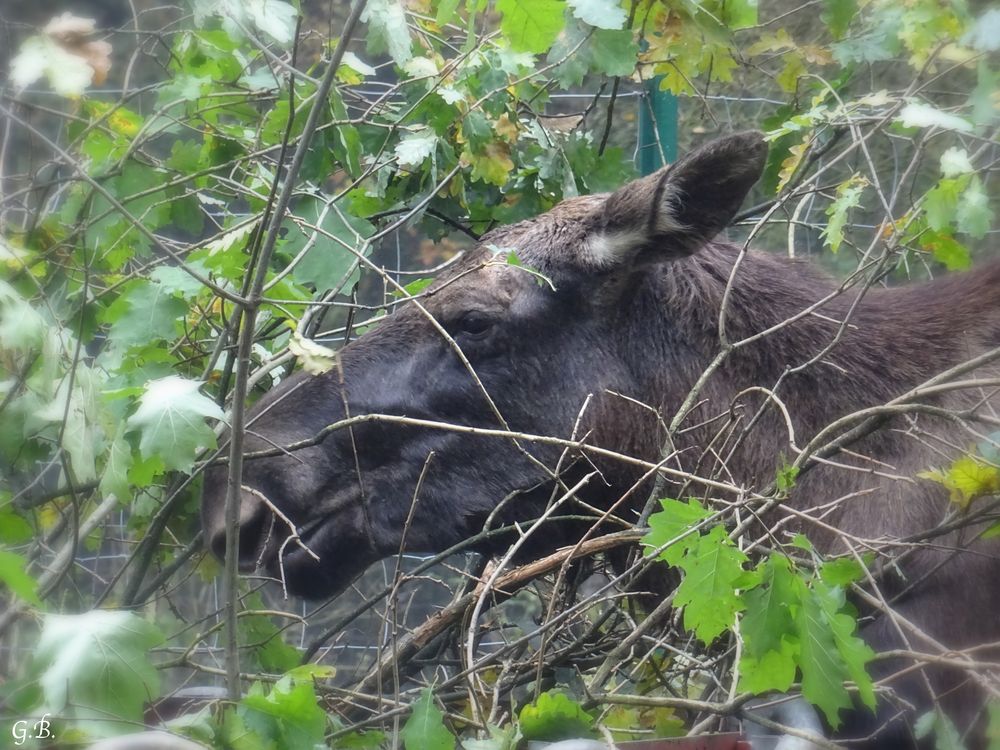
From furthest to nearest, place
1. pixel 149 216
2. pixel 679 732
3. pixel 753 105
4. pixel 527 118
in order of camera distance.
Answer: pixel 753 105 < pixel 527 118 < pixel 149 216 < pixel 679 732

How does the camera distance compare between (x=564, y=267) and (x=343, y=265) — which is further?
(x=564, y=267)

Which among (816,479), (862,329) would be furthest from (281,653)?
(862,329)

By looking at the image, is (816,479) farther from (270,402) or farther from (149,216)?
(149,216)

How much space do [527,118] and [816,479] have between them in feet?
6.87

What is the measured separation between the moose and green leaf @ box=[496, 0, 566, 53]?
55 cm

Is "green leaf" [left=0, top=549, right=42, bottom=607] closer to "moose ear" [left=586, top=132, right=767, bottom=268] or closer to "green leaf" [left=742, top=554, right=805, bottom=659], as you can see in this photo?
"green leaf" [left=742, top=554, right=805, bottom=659]

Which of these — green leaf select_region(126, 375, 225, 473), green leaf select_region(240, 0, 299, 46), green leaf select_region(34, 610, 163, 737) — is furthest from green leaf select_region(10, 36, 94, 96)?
green leaf select_region(34, 610, 163, 737)

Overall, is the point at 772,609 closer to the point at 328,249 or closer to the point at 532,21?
the point at 328,249

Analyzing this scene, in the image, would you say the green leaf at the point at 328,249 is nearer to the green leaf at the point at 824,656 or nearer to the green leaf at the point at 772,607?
the green leaf at the point at 772,607

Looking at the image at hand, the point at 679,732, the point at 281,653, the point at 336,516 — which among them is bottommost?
the point at 679,732

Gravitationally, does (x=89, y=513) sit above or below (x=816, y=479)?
above

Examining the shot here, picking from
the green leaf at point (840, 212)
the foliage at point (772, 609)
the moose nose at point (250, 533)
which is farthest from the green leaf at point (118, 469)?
the green leaf at point (840, 212)

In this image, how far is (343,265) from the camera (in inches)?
133

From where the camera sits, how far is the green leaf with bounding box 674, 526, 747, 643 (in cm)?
224
